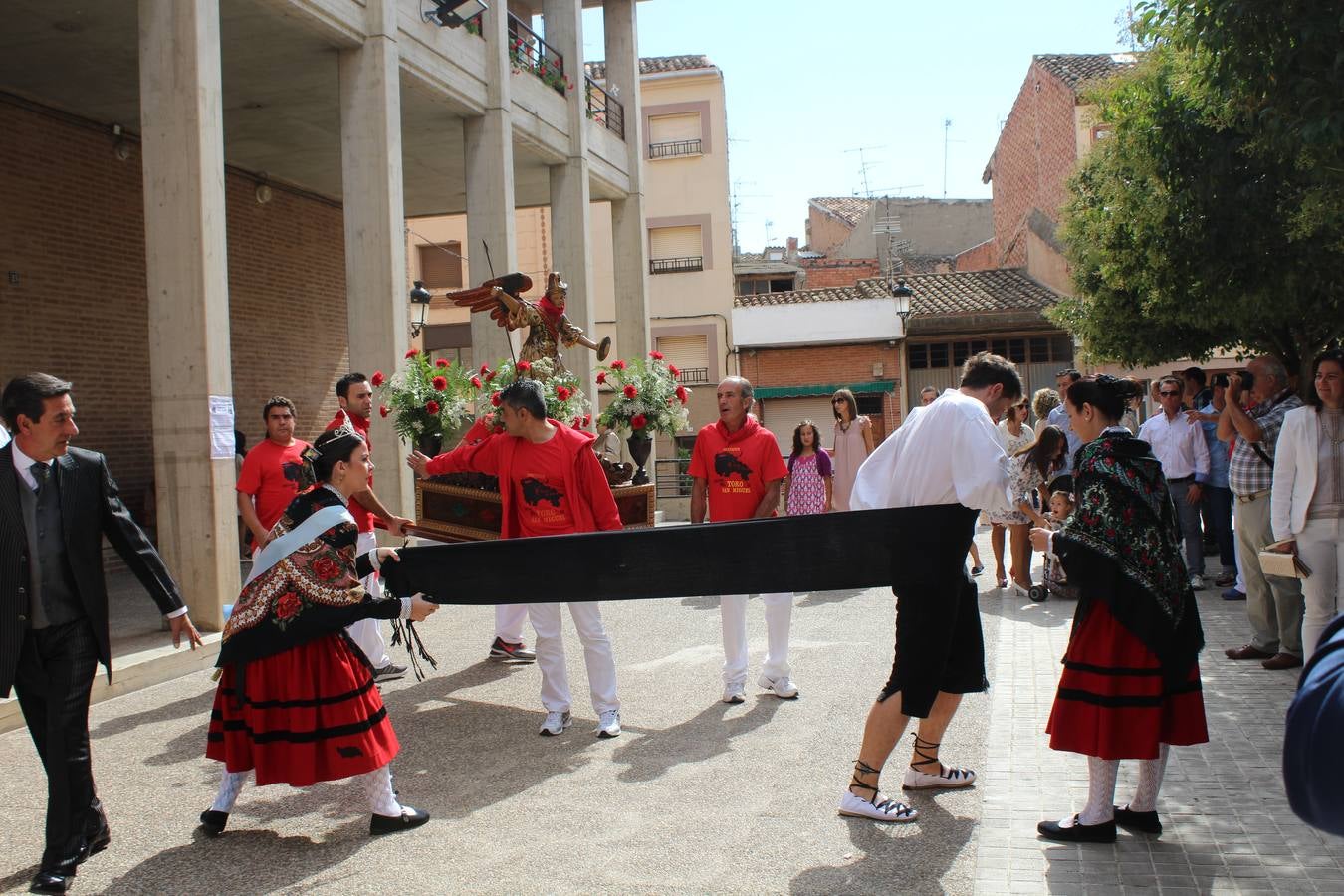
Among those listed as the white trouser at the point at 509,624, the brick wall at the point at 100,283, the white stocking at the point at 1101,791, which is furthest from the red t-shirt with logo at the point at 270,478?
the brick wall at the point at 100,283

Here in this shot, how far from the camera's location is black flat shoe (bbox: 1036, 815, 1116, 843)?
4.61 metres

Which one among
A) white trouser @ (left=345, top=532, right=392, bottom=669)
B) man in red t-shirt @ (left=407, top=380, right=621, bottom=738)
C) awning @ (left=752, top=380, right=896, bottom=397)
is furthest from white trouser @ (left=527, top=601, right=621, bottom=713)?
awning @ (left=752, top=380, right=896, bottom=397)

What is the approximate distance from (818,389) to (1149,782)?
29115 mm

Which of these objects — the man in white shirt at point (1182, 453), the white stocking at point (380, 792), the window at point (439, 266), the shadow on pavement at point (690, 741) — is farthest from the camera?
the window at point (439, 266)

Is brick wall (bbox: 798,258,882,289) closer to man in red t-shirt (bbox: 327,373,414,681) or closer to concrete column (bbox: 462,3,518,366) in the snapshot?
concrete column (bbox: 462,3,518,366)

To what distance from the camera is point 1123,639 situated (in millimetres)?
4555

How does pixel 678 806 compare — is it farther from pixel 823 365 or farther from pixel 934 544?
pixel 823 365

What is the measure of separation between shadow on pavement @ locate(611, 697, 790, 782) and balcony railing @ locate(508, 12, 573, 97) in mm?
12659

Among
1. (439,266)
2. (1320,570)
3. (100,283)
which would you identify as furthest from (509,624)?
(439,266)

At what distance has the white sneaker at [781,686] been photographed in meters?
7.37

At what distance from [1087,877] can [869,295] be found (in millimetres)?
30398

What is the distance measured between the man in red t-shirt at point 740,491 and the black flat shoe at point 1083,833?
2818 mm

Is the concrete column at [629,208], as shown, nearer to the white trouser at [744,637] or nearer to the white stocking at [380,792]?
the white trouser at [744,637]

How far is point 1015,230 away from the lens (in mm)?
38781
